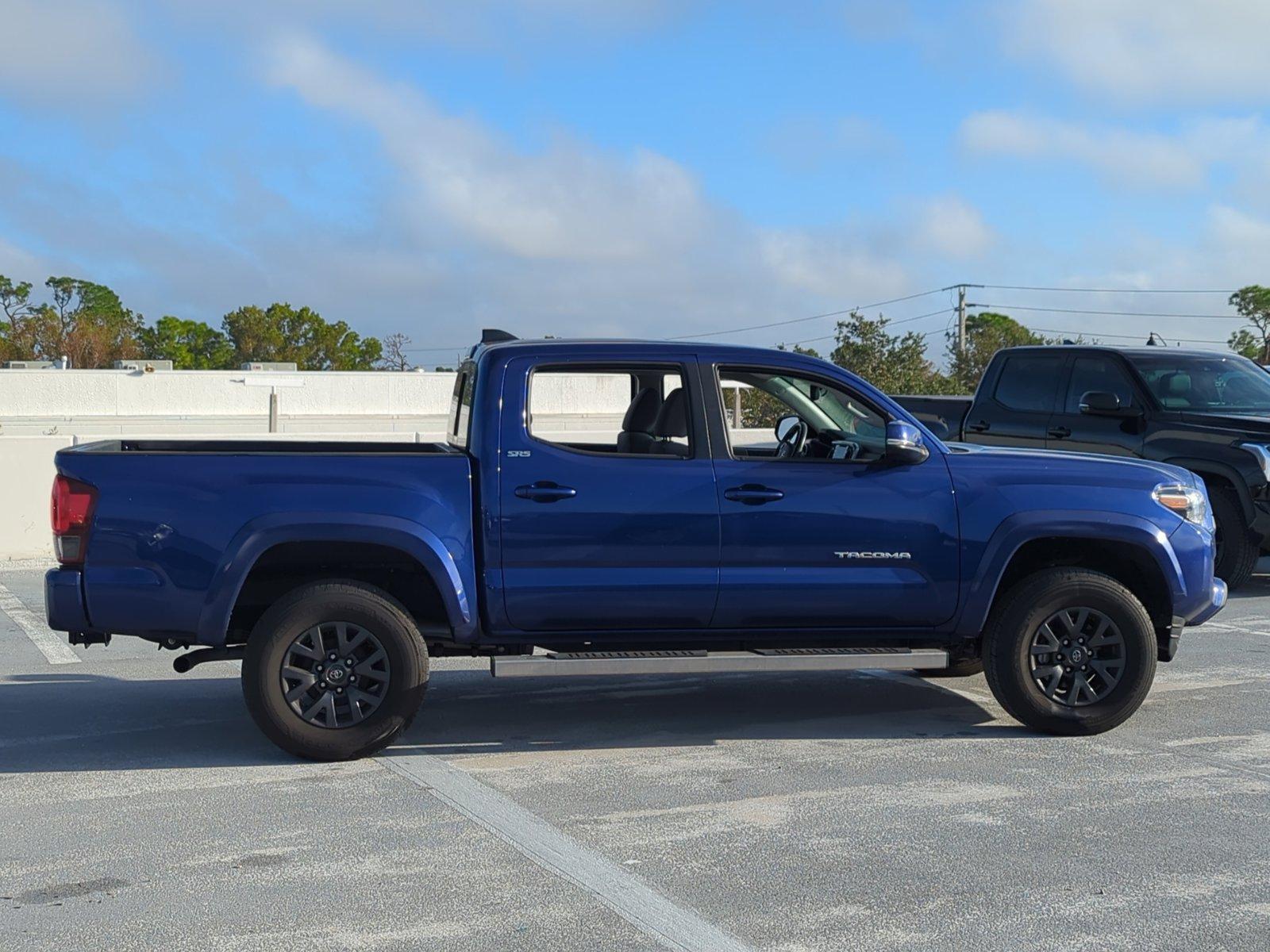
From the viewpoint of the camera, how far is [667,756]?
22.1ft

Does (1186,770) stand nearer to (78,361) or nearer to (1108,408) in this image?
(1108,408)

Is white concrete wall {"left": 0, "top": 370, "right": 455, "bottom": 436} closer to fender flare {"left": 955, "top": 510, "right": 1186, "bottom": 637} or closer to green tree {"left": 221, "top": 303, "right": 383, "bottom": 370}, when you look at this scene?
green tree {"left": 221, "top": 303, "right": 383, "bottom": 370}

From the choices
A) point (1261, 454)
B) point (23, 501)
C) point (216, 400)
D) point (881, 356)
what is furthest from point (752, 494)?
point (216, 400)

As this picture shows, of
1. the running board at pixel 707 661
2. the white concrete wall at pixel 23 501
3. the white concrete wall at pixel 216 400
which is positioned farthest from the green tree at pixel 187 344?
the running board at pixel 707 661

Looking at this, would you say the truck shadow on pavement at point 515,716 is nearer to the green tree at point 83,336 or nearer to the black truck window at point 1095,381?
the black truck window at point 1095,381

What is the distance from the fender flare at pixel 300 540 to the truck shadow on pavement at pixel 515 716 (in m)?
0.78

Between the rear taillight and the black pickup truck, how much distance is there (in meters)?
8.55

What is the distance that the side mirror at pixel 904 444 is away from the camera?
6.77 meters

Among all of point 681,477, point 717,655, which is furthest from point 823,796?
point 681,477

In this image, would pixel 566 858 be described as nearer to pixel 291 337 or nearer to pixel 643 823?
pixel 643 823

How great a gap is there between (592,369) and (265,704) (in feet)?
7.16

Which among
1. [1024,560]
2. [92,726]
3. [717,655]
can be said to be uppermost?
[1024,560]

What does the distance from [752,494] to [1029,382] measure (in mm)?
7607

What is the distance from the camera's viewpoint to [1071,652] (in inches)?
278
